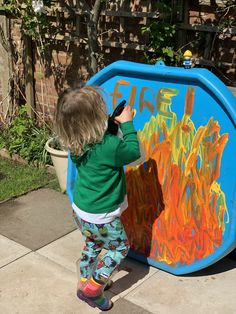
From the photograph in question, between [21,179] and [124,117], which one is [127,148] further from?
[21,179]

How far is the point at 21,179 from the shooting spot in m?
4.91

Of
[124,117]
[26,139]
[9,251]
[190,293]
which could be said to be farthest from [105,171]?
[26,139]

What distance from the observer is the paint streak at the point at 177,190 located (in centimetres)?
278

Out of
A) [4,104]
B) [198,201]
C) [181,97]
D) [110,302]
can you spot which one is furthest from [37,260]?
[4,104]

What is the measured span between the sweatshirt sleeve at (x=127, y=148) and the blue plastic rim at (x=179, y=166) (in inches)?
17.6

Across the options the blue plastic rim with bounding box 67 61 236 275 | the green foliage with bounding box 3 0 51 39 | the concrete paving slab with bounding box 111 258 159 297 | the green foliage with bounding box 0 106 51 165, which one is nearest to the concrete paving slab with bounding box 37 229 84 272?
the concrete paving slab with bounding box 111 258 159 297

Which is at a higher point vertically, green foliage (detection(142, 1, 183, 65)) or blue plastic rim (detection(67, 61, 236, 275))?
green foliage (detection(142, 1, 183, 65))

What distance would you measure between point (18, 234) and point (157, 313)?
145 cm

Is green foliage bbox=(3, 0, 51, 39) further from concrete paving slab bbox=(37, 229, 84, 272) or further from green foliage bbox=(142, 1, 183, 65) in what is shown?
concrete paving slab bbox=(37, 229, 84, 272)

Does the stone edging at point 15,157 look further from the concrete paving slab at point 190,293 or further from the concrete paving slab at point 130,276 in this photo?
the concrete paving slab at point 190,293

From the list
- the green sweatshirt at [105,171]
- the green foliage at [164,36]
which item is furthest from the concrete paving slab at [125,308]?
the green foliage at [164,36]

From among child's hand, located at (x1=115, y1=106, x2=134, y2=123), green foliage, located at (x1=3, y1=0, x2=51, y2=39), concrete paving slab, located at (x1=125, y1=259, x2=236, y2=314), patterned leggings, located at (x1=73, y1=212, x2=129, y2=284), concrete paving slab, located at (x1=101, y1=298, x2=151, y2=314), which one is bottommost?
concrete paving slab, located at (x1=101, y1=298, x2=151, y2=314)

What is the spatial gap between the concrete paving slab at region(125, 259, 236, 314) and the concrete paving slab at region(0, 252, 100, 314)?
0.34 m

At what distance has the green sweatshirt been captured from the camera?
2.53m
